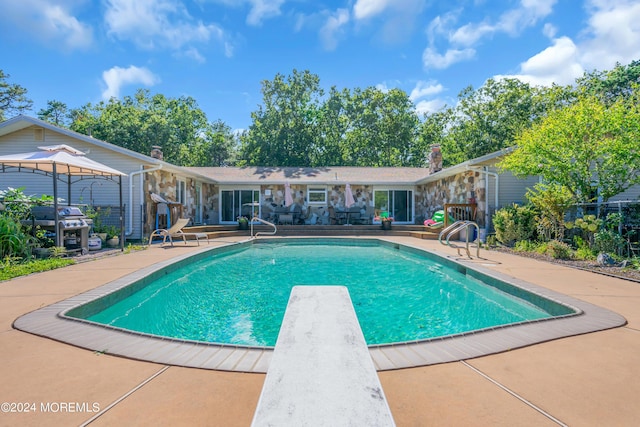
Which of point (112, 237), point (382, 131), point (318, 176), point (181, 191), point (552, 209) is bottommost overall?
point (112, 237)

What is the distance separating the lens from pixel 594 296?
428 centimetres

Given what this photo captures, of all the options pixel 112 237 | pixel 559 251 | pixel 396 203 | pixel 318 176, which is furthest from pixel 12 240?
pixel 396 203

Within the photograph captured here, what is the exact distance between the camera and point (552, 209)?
329 inches

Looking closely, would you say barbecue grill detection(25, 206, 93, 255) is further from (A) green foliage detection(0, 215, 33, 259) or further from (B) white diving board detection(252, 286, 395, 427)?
(B) white diving board detection(252, 286, 395, 427)

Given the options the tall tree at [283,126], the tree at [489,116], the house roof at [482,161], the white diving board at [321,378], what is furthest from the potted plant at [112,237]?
the tree at [489,116]

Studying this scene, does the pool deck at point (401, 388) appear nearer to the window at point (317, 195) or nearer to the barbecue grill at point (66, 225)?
the barbecue grill at point (66, 225)

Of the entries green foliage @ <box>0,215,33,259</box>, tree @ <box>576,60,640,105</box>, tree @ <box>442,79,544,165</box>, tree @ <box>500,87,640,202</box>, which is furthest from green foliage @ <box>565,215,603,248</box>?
tree @ <box>576,60,640,105</box>

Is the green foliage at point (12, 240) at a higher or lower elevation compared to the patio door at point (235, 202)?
lower

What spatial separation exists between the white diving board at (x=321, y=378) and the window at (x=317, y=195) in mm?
15587

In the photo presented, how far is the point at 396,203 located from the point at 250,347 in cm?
1583

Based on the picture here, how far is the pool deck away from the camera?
5.74ft

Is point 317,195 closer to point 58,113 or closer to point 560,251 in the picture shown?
point 560,251

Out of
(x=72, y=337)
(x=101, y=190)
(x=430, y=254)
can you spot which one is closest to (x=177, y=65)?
(x=101, y=190)

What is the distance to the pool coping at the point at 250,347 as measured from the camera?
7.89 ft
